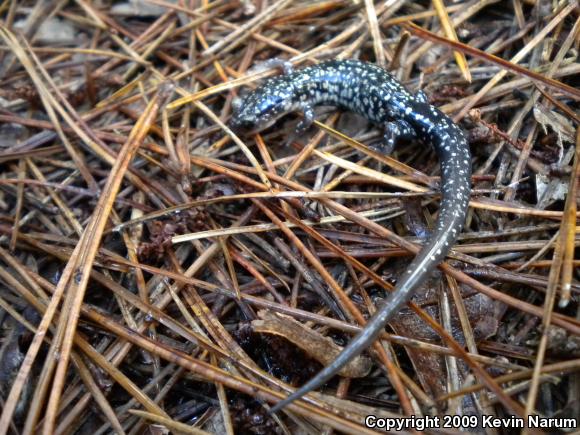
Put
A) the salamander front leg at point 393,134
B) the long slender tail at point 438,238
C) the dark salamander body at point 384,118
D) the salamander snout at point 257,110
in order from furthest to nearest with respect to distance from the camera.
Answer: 1. the salamander snout at point 257,110
2. the salamander front leg at point 393,134
3. the dark salamander body at point 384,118
4. the long slender tail at point 438,238

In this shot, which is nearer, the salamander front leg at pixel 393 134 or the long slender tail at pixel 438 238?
the long slender tail at pixel 438 238

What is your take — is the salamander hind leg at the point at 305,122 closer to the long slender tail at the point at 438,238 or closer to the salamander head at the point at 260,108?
the salamander head at the point at 260,108

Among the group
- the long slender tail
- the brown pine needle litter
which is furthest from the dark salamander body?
the brown pine needle litter

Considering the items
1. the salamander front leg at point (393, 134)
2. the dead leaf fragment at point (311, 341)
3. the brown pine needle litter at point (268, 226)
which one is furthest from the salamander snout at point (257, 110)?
the dead leaf fragment at point (311, 341)

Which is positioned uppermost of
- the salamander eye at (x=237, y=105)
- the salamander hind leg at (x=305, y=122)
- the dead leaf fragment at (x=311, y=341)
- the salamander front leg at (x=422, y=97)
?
the salamander eye at (x=237, y=105)

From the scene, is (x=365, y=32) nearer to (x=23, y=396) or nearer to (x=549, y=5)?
(x=549, y=5)

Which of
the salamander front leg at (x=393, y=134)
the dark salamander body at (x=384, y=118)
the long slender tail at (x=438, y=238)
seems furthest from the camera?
the salamander front leg at (x=393, y=134)

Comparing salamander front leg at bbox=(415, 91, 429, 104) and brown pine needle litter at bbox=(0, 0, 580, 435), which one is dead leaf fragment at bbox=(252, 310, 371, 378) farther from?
salamander front leg at bbox=(415, 91, 429, 104)

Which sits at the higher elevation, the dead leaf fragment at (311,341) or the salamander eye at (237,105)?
the salamander eye at (237,105)

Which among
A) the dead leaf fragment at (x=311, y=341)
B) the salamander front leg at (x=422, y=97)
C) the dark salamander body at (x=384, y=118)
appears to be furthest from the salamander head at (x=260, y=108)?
the dead leaf fragment at (x=311, y=341)
